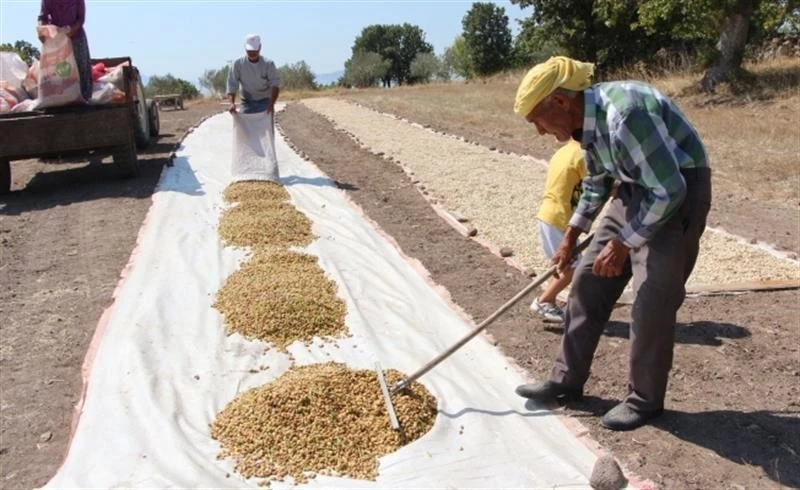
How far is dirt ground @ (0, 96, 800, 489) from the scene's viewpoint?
113 inches

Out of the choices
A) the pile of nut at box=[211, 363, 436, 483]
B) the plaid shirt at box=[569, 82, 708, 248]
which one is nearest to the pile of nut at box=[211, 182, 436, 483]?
the pile of nut at box=[211, 363, 436, 483]

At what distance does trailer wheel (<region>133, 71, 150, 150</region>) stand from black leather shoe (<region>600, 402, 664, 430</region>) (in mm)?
8593

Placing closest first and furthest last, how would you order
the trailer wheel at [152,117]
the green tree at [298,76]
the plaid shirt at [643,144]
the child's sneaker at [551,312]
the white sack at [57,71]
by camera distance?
the plaid shirt at [643,144]
the child's sneaker at [551,312]
the white sack at [57,71]
the trailer wheel at [152,117]
the green tree at [298,76]

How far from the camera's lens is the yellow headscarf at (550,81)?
8.71ft

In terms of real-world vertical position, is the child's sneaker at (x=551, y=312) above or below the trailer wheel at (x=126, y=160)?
below

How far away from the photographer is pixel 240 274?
4.85m

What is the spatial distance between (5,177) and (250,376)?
232 inches

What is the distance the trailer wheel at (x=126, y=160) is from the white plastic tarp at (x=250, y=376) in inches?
97.9

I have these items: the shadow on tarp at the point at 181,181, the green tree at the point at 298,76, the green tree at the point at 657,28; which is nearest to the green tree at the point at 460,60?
the green tree at the point at 298,76

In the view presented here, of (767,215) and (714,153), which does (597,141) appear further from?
(714,153)

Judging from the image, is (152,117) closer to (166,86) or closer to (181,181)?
(181,181)

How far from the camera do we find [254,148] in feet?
26.3

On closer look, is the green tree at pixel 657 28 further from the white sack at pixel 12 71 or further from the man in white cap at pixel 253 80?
the white sack at pixel 12 71

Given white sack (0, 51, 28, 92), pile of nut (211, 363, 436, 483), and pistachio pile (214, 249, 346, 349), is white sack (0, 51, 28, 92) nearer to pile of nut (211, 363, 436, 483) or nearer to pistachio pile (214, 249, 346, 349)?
pistachio pile (214, 249, 346, 349)
